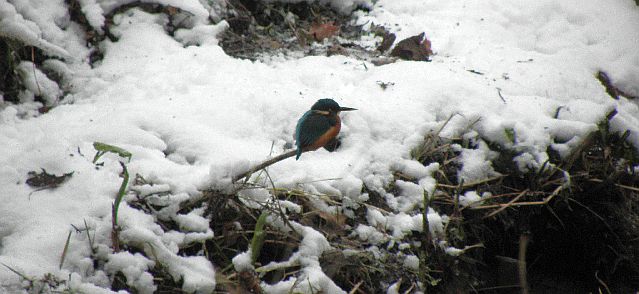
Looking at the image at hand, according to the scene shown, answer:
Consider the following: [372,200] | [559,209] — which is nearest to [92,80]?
[372,200]

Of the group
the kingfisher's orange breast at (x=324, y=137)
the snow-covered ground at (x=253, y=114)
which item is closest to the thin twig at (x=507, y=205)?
the snow-covered ground at (x=253, y=114)

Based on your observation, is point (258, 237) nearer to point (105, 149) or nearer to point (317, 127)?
point (317, 127)

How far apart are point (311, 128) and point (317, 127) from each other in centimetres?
3

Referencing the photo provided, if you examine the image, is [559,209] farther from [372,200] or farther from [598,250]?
[372,200]

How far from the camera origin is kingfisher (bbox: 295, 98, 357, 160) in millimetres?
1763

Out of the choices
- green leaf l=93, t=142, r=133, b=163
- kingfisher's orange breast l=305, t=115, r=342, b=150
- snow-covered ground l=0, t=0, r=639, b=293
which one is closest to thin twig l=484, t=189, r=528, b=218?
snow-covered ground l=0, t=0, r=639, b=293

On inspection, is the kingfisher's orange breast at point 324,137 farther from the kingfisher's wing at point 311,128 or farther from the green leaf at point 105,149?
the green leaf at point 105,149

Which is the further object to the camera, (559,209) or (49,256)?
(559,209)

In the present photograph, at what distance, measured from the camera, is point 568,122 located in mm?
2266

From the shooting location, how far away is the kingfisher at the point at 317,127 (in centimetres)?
176

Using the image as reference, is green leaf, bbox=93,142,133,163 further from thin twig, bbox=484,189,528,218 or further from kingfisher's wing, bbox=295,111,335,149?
A: thin twig, bbox=484,189,528,218

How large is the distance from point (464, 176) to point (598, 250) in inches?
32.7

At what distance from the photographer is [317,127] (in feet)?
5.90

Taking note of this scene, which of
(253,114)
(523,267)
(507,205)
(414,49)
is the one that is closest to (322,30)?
(414,49)
